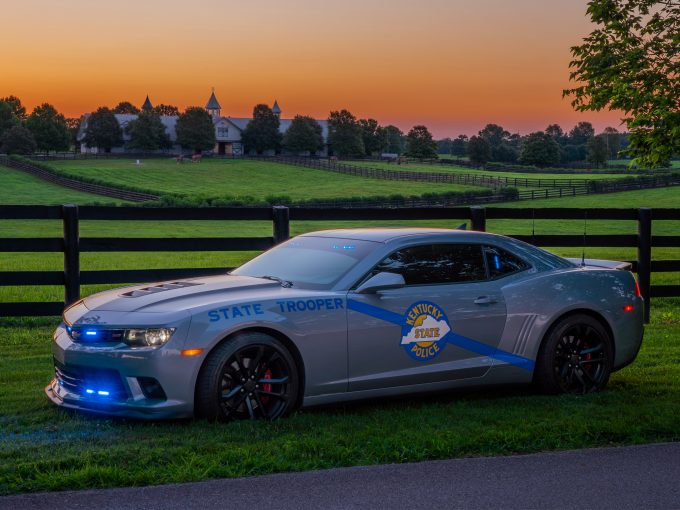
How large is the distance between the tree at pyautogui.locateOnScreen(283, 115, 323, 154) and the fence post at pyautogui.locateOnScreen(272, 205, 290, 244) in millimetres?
141878

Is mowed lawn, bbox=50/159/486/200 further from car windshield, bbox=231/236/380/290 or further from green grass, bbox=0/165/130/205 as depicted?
car windshield, bbox=231/236/380/290

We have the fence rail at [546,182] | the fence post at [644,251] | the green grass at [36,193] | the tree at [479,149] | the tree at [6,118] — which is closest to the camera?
the fence post at [644,251]

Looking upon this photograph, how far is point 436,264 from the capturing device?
7516 millimetres

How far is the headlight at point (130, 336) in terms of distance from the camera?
20.8 ft

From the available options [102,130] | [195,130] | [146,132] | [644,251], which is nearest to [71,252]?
[644,251]

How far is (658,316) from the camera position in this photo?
1351 cm

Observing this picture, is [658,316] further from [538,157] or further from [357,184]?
[538,157]

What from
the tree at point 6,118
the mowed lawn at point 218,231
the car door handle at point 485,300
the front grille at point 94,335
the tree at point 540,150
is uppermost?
the tree at point 6,118

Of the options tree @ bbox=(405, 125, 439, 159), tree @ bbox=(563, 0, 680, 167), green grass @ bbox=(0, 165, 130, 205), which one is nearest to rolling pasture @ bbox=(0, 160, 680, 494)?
tree @ bbox=(563, 0, 680, 167)

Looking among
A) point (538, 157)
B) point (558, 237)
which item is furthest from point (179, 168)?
point (558, 237)

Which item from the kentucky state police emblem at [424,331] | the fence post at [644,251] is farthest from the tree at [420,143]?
the kentucky state police emblem at [424,331]

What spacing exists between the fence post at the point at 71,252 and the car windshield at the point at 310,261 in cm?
393

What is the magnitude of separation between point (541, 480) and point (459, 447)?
758 millimetres

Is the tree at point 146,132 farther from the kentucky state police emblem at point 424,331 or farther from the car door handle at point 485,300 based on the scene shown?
the kentucky state police emblem at point 424,331
